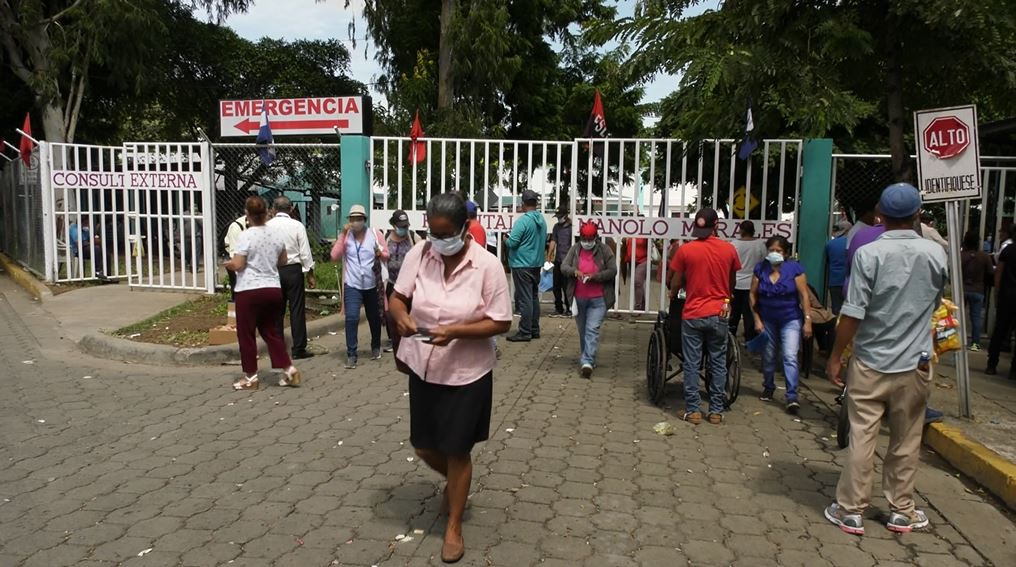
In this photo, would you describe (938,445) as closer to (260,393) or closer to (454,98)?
(260,393)

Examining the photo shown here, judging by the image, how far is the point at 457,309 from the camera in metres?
3.57

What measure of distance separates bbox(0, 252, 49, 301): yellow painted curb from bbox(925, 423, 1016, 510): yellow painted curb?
43.2ft

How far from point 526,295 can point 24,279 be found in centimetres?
1086

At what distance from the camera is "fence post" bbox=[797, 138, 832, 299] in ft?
30.6

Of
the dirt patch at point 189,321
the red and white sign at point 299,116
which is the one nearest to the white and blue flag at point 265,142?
the dirt patch at point 189,321

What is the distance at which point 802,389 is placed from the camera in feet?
23.7

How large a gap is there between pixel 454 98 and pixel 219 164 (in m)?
7.60

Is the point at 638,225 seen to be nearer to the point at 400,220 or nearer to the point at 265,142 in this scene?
the point at 400,220

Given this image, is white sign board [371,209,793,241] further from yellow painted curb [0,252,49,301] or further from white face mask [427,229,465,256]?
yellow painted curb [0,252,49,301]

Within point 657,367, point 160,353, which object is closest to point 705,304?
point 657,367

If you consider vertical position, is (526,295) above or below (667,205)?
below

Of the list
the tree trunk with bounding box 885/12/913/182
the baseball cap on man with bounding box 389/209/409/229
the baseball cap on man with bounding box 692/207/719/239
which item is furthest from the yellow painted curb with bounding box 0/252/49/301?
the tree trunk with bounding box 885/12/913/182

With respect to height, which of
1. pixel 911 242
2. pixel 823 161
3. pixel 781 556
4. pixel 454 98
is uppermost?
pixel 454 98

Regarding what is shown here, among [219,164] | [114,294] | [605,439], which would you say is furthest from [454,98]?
[605,439]
